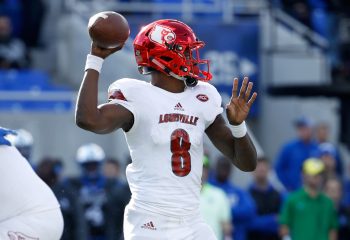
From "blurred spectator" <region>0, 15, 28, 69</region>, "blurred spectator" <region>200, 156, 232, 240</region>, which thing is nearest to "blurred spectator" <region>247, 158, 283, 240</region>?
"blurred spectator" <region>200, 156, 232, 240</region>

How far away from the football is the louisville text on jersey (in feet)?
1.38

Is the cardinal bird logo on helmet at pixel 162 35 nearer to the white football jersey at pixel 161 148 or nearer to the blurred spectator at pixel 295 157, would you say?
the white football jersey at pixel 161 148

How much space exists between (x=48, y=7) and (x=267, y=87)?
2.88 meters

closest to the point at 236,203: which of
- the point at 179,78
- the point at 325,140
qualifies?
the point at 325,140

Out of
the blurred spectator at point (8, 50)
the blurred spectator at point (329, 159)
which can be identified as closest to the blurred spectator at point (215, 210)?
the blurred spectator at point (329, 159)

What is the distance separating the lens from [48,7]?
1399 centimetres

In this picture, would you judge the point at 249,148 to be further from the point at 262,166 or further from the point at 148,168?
the point at 262,166

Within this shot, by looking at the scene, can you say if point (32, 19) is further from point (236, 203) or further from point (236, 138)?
point (236, 138)

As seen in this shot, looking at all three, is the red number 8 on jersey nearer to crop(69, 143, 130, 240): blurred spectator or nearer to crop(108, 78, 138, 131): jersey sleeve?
crop(108, 78, 138, 131): jersey sleeve

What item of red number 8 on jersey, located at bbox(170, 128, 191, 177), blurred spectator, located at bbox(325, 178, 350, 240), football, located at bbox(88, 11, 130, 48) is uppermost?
football, located at bbox(88, 11, 130, 48)

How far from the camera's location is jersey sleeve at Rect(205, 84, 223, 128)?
17.9 ft

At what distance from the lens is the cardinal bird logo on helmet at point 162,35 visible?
17.7 ft

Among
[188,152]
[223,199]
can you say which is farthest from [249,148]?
[223,199]

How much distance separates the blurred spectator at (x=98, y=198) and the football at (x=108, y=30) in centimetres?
502
